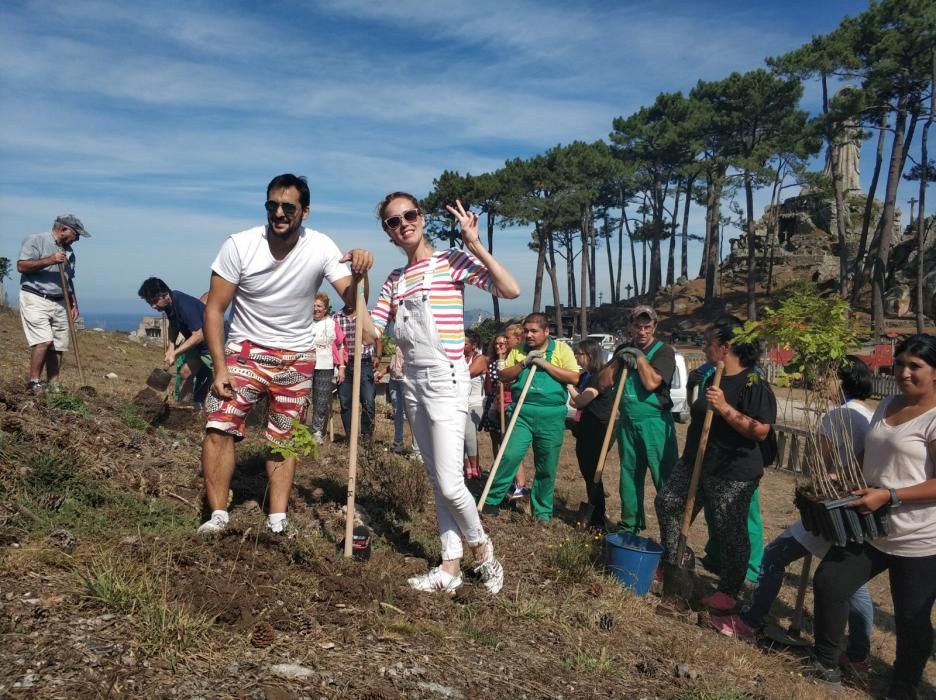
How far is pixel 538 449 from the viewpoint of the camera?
6152 millimetres

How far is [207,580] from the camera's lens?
3234mm

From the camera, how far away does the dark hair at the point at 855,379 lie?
15.1 ft

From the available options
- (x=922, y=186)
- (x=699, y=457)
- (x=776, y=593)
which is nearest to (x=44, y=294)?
(x=699, y=457)

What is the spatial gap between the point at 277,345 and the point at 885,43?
30.3m

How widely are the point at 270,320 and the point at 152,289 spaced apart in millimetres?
3955

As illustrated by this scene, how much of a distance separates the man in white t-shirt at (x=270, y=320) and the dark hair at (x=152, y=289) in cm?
376

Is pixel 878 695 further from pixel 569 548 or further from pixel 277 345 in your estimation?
pixel 277 345

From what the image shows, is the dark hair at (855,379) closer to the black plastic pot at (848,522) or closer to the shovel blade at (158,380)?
the black plastic pot at (848,522)

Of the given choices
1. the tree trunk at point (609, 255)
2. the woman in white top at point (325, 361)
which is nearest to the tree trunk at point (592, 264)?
the tree trunk at point (609, 255)

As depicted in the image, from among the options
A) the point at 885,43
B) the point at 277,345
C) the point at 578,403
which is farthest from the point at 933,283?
the point at 277,345

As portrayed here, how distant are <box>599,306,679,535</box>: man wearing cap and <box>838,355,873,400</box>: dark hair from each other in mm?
1328

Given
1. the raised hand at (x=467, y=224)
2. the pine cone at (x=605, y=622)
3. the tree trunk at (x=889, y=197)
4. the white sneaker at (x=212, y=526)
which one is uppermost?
the tree trunk at (x=889, y=197)

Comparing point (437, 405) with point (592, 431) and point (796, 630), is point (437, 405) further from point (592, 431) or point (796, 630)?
point (592, 431)

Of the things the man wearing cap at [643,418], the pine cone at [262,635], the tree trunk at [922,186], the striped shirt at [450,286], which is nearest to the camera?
the pine cone at [262,635]
